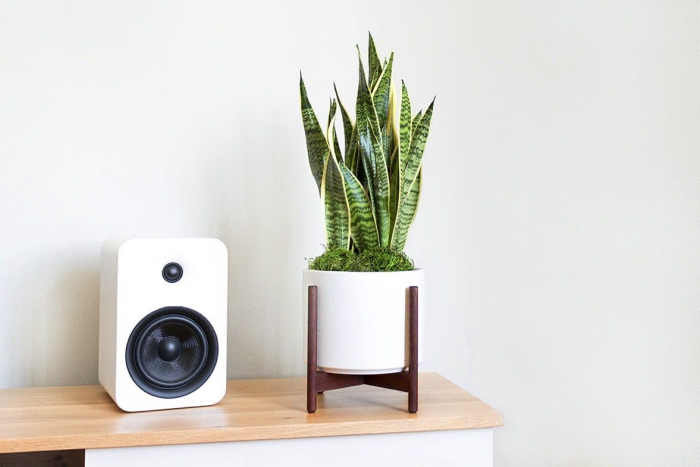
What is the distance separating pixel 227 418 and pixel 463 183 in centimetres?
76

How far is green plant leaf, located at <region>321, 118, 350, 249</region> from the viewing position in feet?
3.58

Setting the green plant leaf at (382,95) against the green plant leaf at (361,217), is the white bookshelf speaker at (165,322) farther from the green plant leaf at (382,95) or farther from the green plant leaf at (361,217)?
the green plant leaf at (382,95)

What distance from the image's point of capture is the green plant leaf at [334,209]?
3.58ft

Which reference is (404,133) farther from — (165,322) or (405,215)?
(165,322)

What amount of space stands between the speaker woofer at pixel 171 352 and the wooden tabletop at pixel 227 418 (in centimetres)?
5

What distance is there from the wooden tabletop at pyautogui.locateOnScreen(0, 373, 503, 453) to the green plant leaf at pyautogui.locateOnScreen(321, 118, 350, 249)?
0.28m

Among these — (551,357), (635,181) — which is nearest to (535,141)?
(635,181)

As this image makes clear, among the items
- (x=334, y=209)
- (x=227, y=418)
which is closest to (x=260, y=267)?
(x=334, y=209)

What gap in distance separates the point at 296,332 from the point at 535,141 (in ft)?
2.28

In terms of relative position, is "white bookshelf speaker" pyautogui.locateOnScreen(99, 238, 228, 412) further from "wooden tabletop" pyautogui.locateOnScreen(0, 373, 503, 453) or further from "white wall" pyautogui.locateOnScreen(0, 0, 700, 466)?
"white wall" pyautogui.locateOnScreen(0, 0, 700, 466)

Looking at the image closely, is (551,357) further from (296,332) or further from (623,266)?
(296,332)

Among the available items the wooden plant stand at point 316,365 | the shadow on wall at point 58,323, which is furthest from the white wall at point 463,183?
the wooden plant stand at point 316,365

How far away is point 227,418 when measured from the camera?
99 centimetres

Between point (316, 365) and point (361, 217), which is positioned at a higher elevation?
point (361, 217)
